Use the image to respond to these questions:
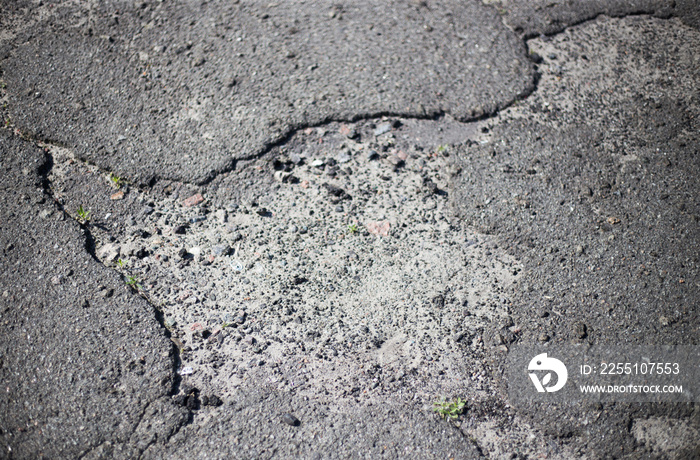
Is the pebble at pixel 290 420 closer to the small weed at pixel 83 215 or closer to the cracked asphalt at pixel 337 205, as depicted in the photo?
the cracked asphalt at pixel 337 205

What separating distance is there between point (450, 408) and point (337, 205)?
143 cm

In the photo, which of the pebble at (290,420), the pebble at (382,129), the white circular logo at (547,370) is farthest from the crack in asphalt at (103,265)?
the pebble at (382,129)

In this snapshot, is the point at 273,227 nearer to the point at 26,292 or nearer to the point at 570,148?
Answer: the point at 26,292

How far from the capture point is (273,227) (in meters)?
3.32

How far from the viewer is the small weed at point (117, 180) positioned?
11.2 ft

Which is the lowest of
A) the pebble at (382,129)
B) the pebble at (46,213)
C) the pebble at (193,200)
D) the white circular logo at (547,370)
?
the white circular logo at (547,370)

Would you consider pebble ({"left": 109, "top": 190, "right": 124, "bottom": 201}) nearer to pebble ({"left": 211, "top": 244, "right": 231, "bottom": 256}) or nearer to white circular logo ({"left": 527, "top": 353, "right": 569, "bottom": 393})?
pebble ({"left": 211, "top": 244, "right": 231, "bottom": 256})

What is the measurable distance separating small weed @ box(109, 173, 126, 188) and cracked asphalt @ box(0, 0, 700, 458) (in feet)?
0.06

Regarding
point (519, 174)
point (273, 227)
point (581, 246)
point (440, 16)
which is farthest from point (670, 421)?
point (440, 16)

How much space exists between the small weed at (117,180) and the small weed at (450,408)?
2.36 metres

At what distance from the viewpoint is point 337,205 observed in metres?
3.44

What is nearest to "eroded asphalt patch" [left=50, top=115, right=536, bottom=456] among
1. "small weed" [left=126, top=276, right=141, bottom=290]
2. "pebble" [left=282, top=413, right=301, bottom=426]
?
"small weed" [left=126, top=276, right=141, bottom=290]

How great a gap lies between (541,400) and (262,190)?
206cm

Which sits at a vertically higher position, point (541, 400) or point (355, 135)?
point (355, 135)
